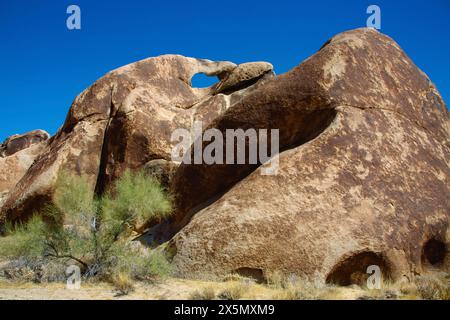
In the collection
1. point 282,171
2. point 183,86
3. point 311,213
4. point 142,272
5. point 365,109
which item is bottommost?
point 142,272

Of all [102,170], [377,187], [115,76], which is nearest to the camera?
[377,187]

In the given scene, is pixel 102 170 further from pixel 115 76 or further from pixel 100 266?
pixel 100 266

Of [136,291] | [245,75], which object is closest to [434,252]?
[136,291]

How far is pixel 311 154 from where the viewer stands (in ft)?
20.7

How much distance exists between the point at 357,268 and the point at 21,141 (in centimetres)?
2383

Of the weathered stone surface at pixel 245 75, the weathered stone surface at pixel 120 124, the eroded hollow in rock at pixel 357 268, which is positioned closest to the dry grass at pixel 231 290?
the eroded hollow in rock at pixel 357 268

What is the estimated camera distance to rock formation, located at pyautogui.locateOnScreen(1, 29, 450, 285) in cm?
564

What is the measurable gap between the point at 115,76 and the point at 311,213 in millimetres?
7389

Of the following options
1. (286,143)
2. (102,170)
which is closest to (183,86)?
(102,170)

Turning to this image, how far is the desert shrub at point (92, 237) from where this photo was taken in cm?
571

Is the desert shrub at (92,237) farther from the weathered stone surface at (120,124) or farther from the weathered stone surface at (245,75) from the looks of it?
the weathered stone surface at (245,75)

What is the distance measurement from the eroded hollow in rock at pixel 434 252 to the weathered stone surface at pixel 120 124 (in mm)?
5545
